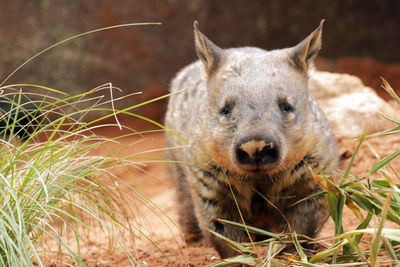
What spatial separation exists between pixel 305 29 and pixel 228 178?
604cm

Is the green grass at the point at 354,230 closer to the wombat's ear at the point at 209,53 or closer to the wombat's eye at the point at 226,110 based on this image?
the wombat's eye at the point at 226,110

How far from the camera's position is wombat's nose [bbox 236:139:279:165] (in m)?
2.87

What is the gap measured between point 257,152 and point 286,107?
17.6 inches

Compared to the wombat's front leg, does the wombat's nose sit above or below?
above

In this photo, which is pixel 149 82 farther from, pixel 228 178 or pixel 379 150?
pixel 228 178

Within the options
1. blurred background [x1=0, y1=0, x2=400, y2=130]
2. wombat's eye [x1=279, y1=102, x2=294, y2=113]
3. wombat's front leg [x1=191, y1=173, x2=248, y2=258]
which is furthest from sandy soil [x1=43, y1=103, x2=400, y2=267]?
blurred background [x1=0, y1=0, x2=400, y2=130]

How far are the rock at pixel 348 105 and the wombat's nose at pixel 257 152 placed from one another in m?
2.45

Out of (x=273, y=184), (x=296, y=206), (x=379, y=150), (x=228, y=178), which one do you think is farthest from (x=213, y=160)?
(x=379, y=150)

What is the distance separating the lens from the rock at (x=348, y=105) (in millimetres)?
5281

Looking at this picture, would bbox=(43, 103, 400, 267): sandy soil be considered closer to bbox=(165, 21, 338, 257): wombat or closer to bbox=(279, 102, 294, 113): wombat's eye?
bbox=(165, 21, 338, 257): wombat

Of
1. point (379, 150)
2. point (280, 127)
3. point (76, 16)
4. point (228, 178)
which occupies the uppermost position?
point (76, 16)

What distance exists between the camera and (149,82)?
8.77m

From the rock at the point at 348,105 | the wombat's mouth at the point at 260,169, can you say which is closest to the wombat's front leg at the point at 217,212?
the wombat's mouth at the point at 260,169

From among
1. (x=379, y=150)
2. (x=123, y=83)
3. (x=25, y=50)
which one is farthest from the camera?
(x=123, y=83)
